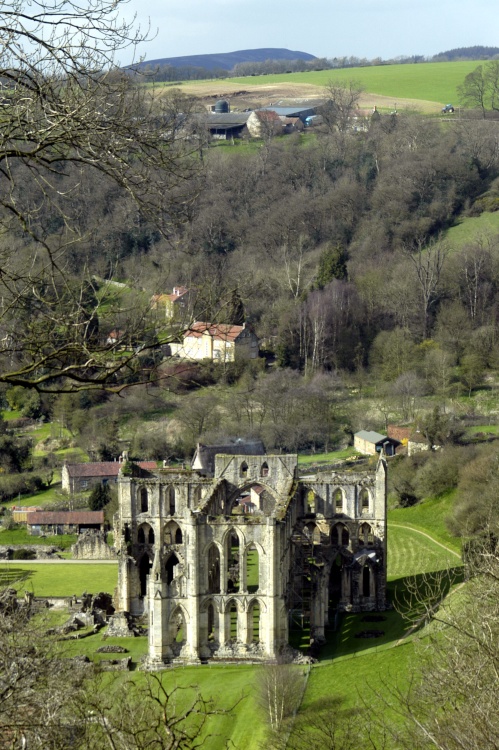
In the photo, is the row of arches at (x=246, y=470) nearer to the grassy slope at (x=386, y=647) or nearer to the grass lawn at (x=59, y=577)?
the grassy slope at (x=386, y=647)

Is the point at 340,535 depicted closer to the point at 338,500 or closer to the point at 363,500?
the point at 338,500

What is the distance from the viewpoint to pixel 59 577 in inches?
1996

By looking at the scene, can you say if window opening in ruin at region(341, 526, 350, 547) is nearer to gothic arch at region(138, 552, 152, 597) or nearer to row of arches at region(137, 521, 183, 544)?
row of arches at region(137, 521, 183, 544)

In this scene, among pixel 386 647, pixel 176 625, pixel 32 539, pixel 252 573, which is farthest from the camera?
pixel 32 539

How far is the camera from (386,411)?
7225 centimetres

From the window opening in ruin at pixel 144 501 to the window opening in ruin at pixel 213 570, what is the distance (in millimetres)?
6132

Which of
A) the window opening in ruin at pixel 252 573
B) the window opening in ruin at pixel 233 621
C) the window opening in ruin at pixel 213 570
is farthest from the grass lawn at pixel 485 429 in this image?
the window opening in ruin at pixel 213 570

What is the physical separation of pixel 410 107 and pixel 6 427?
6749cm

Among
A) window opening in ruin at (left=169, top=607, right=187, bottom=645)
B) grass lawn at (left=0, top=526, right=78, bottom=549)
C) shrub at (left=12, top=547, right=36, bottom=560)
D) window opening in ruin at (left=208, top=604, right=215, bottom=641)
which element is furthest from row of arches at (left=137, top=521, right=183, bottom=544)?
grass lawn at (left=0, top=526, right=78, bottom=549)

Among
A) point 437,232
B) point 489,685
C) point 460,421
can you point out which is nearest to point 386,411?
point 460,421

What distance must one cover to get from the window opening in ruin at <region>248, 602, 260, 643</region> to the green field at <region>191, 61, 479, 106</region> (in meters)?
96.1

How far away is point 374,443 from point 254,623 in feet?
84.3

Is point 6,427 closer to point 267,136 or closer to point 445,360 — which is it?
point 445,360

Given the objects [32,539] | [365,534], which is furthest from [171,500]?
[32,539]
